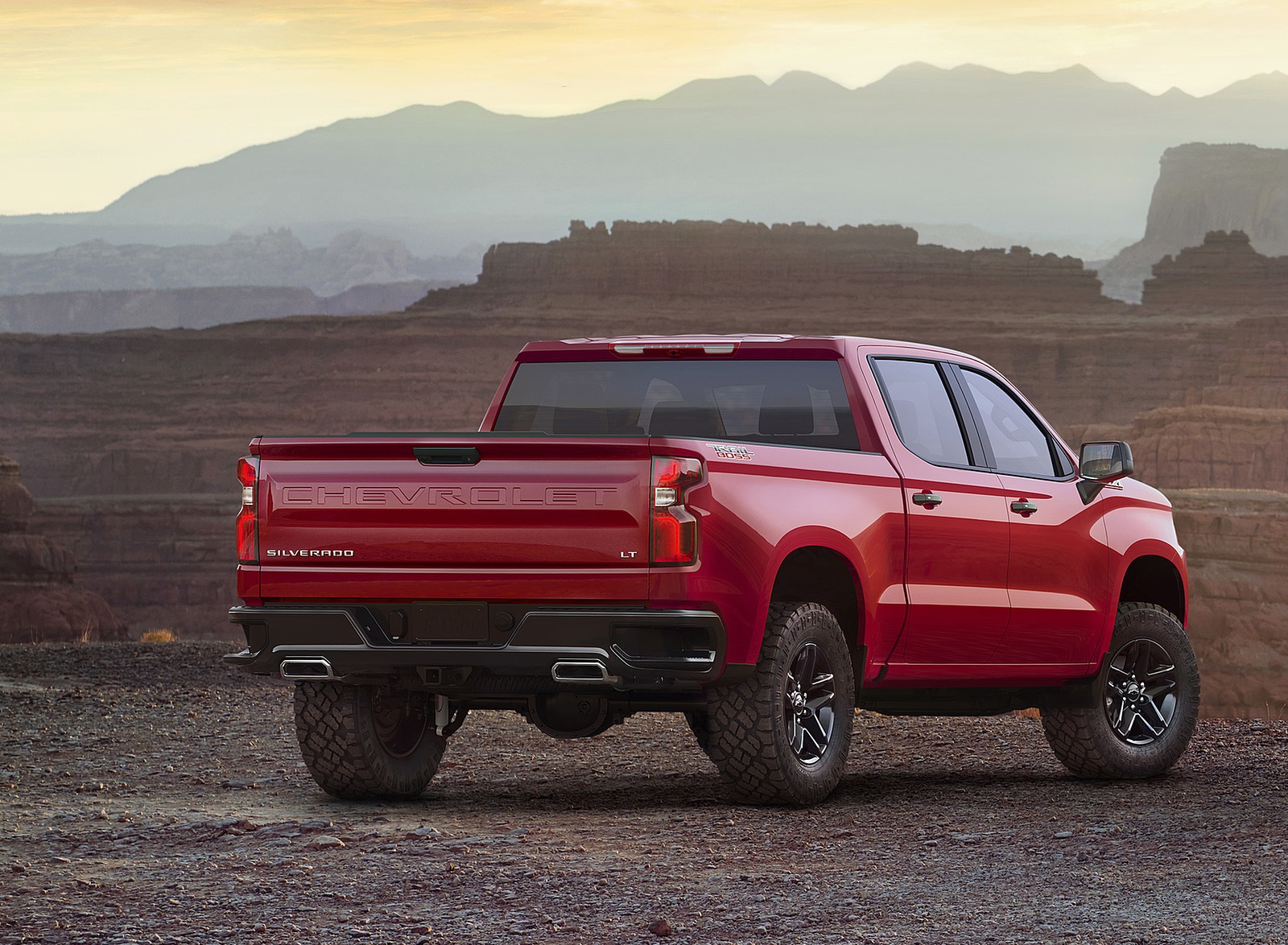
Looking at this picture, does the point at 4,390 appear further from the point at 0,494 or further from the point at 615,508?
the point at 615,508

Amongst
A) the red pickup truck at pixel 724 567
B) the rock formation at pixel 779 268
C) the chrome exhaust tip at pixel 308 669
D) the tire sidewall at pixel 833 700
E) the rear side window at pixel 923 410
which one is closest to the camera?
the red pickup truck at pixel 724 567

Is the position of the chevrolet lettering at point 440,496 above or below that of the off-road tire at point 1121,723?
above

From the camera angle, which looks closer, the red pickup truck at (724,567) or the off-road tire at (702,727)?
the red pickup truck at (724,567)

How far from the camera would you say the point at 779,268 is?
141750 mm

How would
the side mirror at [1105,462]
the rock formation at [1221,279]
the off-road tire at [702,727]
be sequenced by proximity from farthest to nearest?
the rock formation at [1221,279]
the side mirror at [1105,462]
the off-road tire at [702,727]

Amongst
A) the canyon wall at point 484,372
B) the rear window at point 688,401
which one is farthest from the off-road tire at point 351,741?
the canyon wall at point 484,372

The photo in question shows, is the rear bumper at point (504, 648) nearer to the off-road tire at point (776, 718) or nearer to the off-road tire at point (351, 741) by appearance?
the off-road tire at point (776, 718)

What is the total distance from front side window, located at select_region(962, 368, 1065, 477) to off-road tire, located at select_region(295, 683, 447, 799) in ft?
9.72

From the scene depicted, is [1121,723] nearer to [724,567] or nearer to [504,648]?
[724,567]

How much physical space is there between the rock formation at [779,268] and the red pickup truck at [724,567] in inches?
5093

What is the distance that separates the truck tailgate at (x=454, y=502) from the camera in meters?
6.71

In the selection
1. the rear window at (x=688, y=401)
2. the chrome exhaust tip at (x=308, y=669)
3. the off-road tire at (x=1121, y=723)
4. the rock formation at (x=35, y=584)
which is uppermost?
the rear window at (x=688, y=401)

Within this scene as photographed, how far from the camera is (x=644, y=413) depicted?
8344mm

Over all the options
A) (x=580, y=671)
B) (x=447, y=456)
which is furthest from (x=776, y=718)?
(x=447, y=456)
